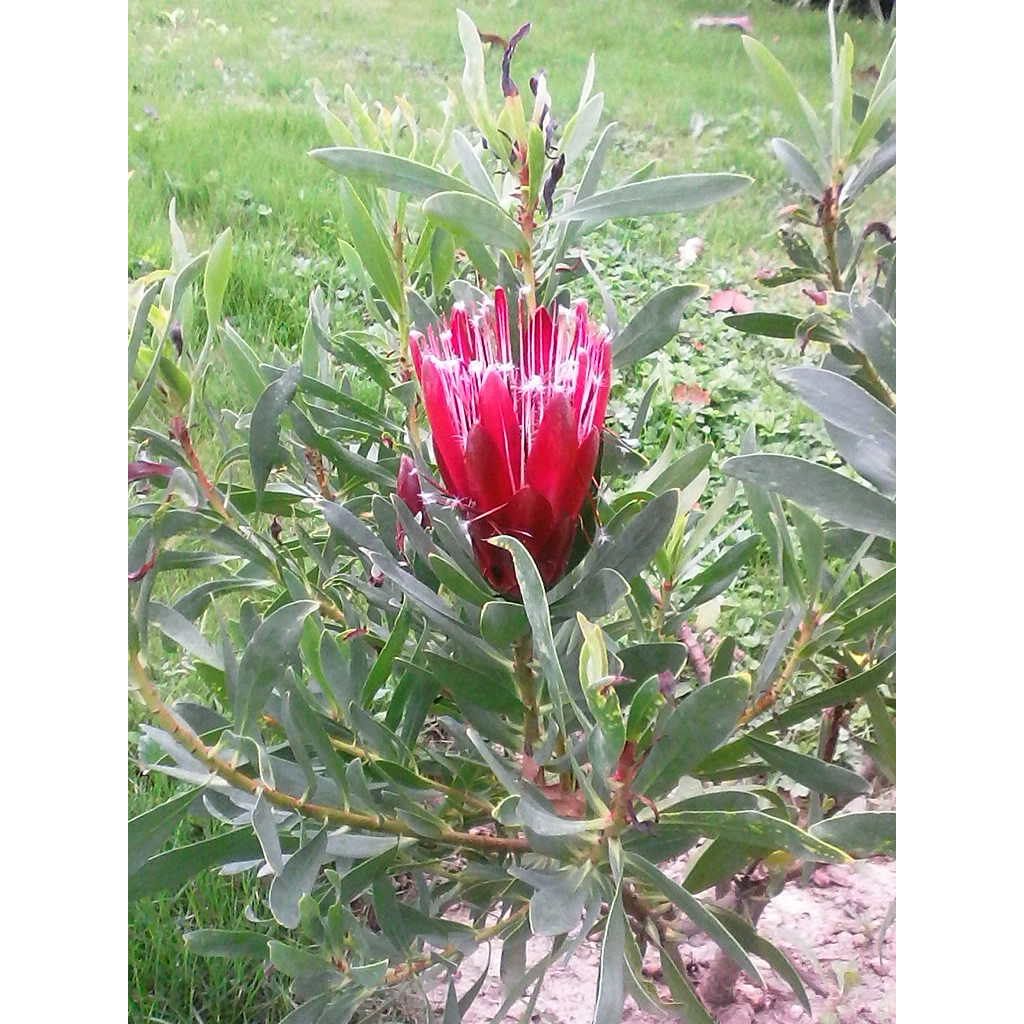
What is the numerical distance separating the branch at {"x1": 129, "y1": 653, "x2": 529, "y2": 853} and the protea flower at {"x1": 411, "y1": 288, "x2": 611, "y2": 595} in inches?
4.0

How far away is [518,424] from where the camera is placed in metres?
0.30

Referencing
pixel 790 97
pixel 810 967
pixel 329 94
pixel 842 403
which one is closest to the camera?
pixel 842 403

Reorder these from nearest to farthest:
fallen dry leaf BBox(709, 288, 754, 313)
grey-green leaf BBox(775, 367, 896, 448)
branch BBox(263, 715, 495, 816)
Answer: grey-green leaf BBox(775, 367, 896, 448) → branch BBox(263, 715, 495, 816) → fallen dry leaf BBox(709, 288, 754, 313)

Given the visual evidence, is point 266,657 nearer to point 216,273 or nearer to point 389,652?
point 389,652

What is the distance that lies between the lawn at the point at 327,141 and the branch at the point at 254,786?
0.27 metres

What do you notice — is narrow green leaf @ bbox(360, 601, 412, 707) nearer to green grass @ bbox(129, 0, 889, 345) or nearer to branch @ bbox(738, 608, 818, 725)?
branch @ bbox(738, 608, 818, 725)

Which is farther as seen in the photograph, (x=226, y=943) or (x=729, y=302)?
(x=729, y=302)

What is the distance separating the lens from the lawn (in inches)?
25.5

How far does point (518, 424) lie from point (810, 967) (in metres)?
0.50

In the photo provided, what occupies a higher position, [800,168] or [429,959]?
[800,168]

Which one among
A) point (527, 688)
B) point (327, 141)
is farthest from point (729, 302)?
point (527, 688)

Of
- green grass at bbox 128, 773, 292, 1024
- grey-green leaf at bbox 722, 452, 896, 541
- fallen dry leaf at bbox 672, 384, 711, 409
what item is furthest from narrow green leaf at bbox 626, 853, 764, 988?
fallen dry leaf at bbox 672, 384, 711, 409
